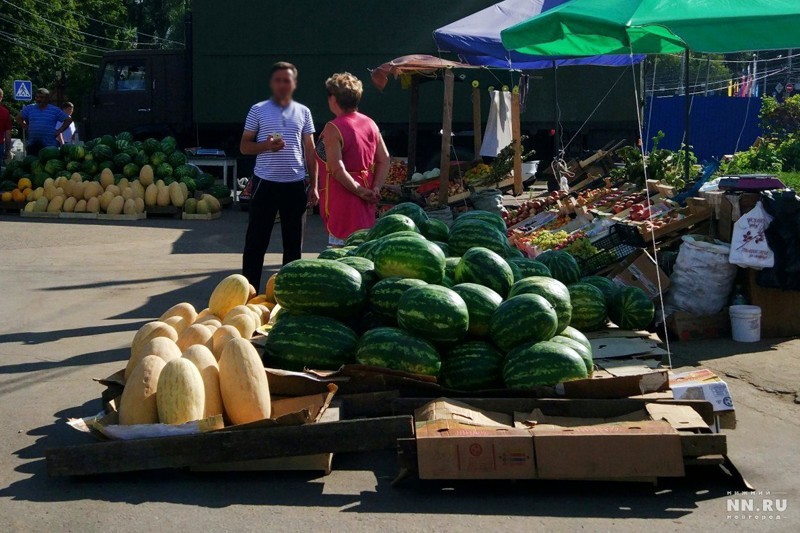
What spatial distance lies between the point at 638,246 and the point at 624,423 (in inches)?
161

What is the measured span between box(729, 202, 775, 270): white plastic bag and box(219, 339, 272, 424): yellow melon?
4434 mm

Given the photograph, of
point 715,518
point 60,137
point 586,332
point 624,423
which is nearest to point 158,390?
point 624,423

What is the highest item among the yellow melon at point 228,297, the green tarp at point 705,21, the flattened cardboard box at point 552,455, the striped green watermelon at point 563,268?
the green tarp at point 705,21

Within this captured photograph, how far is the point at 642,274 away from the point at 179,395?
4.84 metres

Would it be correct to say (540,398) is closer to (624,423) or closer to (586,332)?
(624,423)

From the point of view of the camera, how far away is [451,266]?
606 cm

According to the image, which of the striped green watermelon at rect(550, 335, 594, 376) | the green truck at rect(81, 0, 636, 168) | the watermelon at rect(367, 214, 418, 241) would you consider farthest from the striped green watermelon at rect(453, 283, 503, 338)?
the green truck at rect(81, 0, 636, 168)

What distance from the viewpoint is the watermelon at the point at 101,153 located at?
17250 mm

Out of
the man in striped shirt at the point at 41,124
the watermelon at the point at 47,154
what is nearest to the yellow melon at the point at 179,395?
the watermelon at the point at 47,154

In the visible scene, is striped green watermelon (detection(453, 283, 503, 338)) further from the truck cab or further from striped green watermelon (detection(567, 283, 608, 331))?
the truck cab

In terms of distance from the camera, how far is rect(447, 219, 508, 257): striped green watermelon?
6.46 meters

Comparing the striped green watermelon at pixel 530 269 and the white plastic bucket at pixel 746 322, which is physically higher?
the striped green watermelon at pixel 530 269

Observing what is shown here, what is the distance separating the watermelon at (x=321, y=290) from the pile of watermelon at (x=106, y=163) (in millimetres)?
12267

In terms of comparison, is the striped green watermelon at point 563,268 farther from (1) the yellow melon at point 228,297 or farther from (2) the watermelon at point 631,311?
(1) the yellow melon at point 228,297
